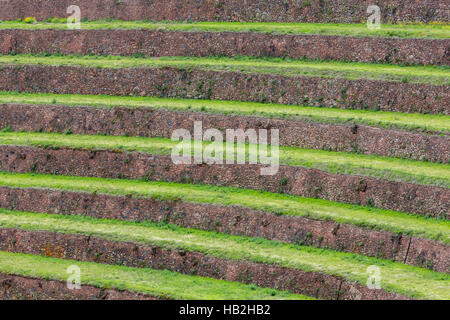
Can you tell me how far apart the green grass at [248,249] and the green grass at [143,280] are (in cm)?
110

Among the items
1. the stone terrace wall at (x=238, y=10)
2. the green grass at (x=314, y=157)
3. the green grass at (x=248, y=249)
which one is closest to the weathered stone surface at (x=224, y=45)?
the stone terrace wall at (x=238, y=10)

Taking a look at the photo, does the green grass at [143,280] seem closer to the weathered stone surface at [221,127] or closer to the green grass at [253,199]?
the green grass at [253,199]

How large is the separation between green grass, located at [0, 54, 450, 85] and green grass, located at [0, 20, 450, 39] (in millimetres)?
1651

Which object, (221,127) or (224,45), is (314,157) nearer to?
(221,127)

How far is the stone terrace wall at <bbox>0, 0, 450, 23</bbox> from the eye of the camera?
45.3 meters

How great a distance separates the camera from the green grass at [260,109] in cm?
3781

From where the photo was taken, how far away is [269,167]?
37281 mm

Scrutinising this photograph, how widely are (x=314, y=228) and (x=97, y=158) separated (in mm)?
11388

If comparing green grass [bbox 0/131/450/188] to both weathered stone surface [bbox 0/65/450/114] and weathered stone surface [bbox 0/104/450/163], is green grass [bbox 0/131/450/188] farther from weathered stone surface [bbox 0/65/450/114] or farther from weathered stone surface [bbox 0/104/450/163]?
weathered stone surface [bbox 0/65/450/114]

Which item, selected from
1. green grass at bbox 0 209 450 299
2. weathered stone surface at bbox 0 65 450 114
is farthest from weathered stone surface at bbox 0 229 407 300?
weathered stone surface at bbox 0 65 450 114

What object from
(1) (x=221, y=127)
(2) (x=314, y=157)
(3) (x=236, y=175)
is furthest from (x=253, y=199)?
(1) (x=221, y=127)

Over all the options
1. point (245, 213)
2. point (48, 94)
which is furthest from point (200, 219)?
point (48, 94)
